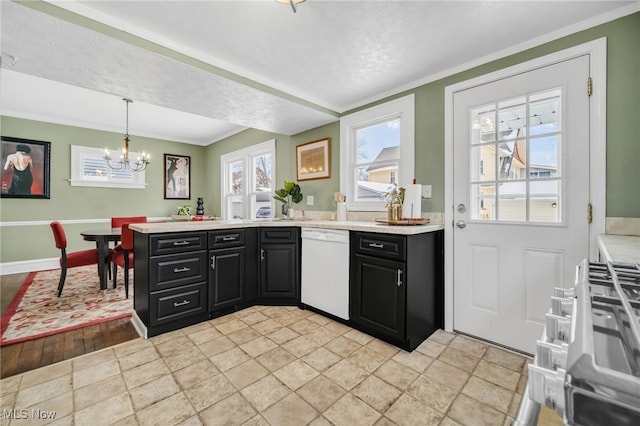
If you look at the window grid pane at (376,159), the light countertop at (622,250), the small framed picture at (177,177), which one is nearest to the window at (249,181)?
the small framed picture at (177,177)

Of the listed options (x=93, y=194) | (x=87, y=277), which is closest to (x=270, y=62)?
(x=87, y=277)

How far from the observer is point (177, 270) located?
2357 millimetres

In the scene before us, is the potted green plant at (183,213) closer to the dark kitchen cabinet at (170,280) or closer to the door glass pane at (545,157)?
the dark kitchen cabinet at (170,280)

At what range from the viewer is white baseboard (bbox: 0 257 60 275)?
414 centimetres

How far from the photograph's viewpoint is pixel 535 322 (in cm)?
198

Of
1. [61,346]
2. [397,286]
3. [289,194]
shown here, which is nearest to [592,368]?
[397,286]

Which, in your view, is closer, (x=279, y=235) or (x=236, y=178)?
(x=279, y=235)

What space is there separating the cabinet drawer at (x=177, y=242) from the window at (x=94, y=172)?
12.6ft

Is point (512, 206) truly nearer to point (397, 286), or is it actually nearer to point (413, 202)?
point (413, 202)

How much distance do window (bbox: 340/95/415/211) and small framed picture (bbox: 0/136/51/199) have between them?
496cm

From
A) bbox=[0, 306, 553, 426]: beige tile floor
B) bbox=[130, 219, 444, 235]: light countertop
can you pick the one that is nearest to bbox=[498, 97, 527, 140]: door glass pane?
bbox=[130, 219, 444, 235]: light countertop

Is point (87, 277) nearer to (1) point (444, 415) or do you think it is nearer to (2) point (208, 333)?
(2) point (208, 333)

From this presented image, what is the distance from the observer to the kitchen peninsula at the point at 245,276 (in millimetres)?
2113

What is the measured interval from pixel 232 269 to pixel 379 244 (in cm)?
151
